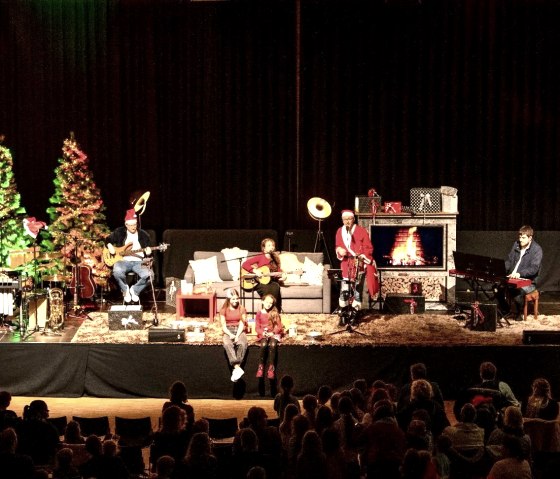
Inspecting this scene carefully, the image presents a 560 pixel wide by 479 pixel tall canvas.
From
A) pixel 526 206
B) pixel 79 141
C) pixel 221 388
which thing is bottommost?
pixel 221 388

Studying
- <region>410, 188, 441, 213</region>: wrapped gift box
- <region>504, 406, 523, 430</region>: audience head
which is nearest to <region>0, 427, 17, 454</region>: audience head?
<region>504, 406, 523, 430</region>: audience head

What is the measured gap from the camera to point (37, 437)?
7.74 m

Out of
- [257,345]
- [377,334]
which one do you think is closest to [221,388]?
[257,345]

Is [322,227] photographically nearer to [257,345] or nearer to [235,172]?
[235,172]

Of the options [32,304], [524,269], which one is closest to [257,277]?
[32,304]

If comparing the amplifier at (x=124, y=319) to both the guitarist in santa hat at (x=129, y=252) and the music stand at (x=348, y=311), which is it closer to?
the guitarist in santa hat at (x=129, y=252)

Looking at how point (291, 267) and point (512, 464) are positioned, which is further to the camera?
point (291, 267)

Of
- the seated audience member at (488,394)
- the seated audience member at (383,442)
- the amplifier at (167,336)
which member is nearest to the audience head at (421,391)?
the seated audience member at (488,394)

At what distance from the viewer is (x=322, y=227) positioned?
661 inches

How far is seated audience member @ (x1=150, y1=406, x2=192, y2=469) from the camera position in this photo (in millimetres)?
7449

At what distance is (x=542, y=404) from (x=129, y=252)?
6.99 meters

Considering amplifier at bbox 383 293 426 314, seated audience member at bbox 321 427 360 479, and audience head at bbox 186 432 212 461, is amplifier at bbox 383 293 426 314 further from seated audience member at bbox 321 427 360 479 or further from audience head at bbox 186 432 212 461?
audience head at bbox 186 432 212 461

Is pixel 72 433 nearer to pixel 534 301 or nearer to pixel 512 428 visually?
pixel 512 428

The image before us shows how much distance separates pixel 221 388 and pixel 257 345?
2.38 ft
